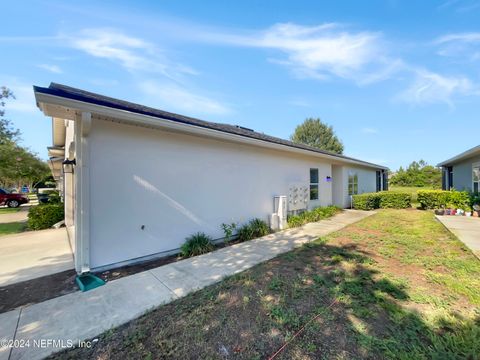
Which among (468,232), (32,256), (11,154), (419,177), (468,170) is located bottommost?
(32,256)

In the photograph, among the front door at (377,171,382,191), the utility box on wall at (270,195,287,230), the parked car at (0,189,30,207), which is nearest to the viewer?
the utility box on wall at (270,195,287,230)

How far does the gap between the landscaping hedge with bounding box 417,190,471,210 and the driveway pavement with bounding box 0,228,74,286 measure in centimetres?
1544

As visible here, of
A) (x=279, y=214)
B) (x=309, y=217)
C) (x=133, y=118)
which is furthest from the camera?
(x=309, y=217)

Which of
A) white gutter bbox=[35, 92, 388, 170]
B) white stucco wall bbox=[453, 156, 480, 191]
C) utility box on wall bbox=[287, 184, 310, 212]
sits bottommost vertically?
utility box on wall bbox=[287, 184, 310, 212]

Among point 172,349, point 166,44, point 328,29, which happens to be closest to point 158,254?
point 172,349

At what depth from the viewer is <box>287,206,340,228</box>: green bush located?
7918mm

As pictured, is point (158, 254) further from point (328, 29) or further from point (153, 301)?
point (328, 29)

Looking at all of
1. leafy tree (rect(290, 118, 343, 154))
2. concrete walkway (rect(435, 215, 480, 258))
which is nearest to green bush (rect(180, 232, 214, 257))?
concrete walkway (rect(435, 215, 480, 258))

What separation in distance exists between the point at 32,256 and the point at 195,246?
12.6ft

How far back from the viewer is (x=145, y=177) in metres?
4.56

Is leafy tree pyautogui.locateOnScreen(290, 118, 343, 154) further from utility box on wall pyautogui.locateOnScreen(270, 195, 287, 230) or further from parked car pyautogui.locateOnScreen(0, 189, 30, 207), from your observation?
parked car pyautogui.locateOnScreen(0, 189, 30, 207)

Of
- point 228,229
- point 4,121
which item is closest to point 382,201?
point 228,229

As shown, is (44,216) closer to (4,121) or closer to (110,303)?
(110,303)

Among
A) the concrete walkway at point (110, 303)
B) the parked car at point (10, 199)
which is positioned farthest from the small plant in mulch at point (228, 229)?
the parked car at point (10, 199)
